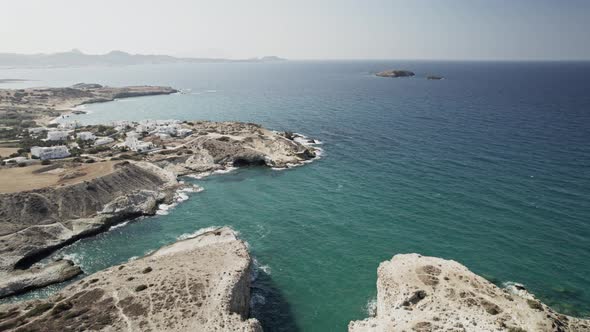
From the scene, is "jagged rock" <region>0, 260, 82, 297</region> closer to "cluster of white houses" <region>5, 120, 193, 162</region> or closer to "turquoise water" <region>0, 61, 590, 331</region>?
"turquoise water" <region>0, 61, 590, 331</region>

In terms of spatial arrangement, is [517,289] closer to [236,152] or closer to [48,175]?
[236,152]

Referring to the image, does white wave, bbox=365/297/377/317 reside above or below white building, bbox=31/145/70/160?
below

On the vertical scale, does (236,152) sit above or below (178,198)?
above

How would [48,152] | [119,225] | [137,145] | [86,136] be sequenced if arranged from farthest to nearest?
[86,136] < [137,145] < [48,152] < [119,225]

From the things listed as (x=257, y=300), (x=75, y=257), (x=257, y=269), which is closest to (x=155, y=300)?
(x=257, y=300)

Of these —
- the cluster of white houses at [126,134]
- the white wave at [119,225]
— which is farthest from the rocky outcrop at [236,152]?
the white wave at [119,225]

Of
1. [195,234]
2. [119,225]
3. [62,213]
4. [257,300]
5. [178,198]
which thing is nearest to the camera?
[257,300]

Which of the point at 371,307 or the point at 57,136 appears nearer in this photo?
the point at 371,307

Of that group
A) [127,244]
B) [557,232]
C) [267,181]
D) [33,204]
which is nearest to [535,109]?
[557,232]

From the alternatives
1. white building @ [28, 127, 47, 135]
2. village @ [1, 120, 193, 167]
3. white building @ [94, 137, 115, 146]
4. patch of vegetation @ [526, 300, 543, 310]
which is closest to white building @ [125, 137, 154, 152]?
village @ [1, 120, 193, 167]
